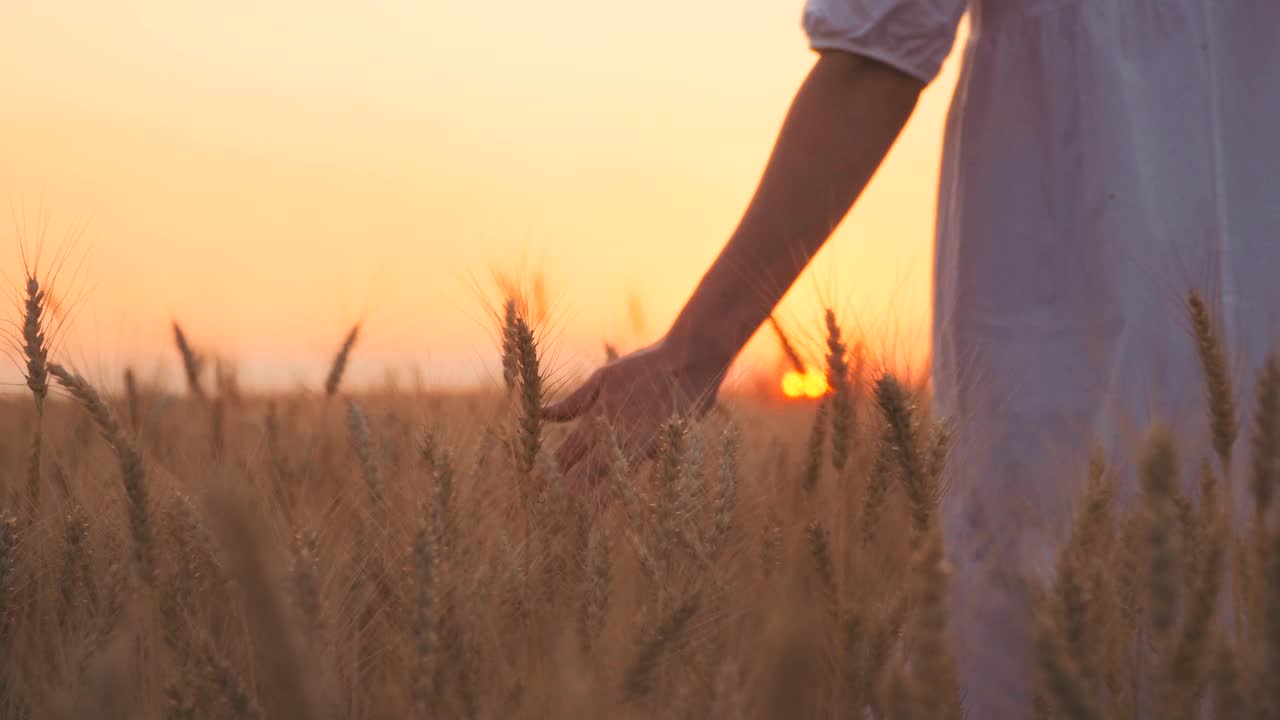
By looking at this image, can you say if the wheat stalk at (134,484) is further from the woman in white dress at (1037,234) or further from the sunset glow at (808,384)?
the sunset glow at (808,384)

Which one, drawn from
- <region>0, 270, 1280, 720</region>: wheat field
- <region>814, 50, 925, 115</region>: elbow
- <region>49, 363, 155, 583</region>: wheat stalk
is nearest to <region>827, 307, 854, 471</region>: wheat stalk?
<region>0, 270, 1280, 720</region>: wheat field

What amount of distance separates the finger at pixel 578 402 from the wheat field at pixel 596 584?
0.23 feet

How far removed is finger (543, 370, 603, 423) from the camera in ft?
4.08

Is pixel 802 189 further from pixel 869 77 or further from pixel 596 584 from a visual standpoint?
pixel 596 584

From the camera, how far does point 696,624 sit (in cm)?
86

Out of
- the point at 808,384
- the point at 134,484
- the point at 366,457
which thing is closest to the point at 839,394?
the point at 808,384

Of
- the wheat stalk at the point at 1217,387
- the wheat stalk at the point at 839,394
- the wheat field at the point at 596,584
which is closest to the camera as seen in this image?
the wheat field at the point at 596,584

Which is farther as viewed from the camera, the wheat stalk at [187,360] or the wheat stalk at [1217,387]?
the wheat stalk at [187,360]

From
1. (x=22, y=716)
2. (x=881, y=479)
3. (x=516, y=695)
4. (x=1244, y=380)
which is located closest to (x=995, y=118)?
(x=1244, y=380)

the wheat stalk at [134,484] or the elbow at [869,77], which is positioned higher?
the elbow at [869,77]

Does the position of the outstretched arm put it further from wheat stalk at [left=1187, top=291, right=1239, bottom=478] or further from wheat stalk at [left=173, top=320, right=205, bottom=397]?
wheat stalk at [left=173, top=320, right=205, bottom=397]

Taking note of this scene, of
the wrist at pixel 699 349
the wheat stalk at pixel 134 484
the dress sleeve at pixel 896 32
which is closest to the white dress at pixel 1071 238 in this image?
the dress sleeve at pixel 896 32

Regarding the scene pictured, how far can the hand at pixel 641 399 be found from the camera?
45.6 inches

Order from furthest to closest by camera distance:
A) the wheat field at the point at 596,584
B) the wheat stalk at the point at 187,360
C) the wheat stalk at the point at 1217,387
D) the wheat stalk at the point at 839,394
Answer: the wheat stalk at the point at 187,360
the wheat stalk at the point at 839,394
the wheat stalk at the point at 1217,387
the wheat field at the point at 596,584
